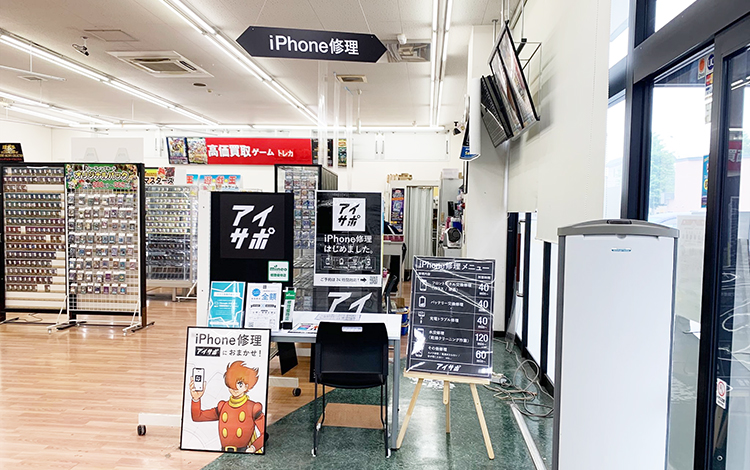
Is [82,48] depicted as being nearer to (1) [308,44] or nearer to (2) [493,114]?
(1) [308,44]

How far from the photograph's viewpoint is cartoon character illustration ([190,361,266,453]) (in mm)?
3139

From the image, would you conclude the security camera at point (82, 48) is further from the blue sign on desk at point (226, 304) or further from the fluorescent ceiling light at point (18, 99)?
the blue sign on desk at point (226, 304)

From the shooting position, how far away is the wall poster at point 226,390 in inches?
124

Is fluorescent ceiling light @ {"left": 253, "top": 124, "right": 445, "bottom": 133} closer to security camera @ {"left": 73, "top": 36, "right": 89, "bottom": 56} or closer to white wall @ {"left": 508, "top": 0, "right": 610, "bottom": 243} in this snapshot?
security camera @ {"left": 73, "top": 36, "right": 89, "bottom": 56}

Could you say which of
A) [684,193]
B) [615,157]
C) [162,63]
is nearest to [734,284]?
[684,193]

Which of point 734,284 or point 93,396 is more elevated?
point 734,284

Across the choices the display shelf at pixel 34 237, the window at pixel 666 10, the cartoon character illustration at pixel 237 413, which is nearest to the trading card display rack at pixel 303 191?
the cartoon character illustration at pixel 237 413

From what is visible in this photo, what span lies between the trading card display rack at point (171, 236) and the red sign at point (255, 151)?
3525mm

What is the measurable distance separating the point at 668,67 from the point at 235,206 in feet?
9.52

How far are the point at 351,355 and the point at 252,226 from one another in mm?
1259

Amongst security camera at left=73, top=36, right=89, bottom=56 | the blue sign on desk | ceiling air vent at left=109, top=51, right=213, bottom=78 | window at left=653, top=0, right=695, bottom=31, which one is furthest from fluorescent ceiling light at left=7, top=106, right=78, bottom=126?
window at left=653, top=0, right=695, bottom=31

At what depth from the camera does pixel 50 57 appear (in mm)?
7246

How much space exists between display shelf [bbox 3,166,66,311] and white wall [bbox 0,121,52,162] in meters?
8.41

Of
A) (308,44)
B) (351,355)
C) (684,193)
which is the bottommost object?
(351,355)
